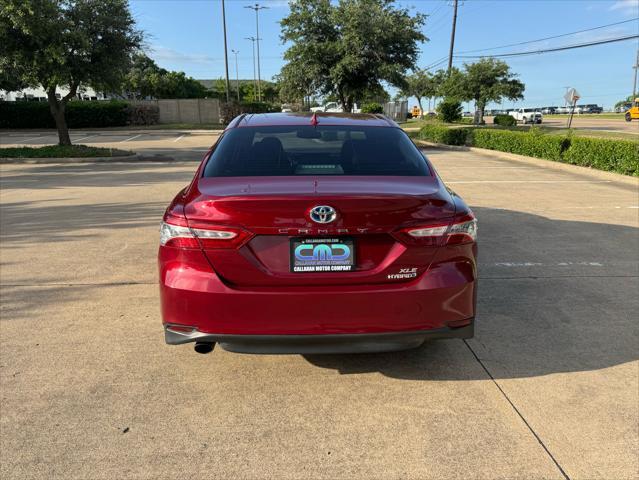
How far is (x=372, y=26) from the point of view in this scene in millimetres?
26625

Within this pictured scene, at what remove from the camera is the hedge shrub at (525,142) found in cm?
1645

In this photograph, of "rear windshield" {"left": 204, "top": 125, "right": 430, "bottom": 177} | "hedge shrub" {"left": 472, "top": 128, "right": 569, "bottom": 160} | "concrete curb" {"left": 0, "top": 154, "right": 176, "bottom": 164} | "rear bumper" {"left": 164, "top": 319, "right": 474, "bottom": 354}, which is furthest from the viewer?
"concrete curb" {"left": 0, "top": 154, "right": 176, "bottom": 164}

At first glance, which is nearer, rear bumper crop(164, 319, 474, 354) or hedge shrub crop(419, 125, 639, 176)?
rear bumper crop(164, 319, 474, 354)

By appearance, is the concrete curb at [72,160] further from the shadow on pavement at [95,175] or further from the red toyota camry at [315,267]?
the red toyota camry at [315,267]

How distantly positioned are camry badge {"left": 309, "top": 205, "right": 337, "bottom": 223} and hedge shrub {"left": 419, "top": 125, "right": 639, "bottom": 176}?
12.9 metres

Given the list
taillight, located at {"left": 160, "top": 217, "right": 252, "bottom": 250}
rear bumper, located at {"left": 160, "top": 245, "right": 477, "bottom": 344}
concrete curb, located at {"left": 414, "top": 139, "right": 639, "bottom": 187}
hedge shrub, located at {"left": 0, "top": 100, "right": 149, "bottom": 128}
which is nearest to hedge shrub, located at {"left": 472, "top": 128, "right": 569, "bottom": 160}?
concrete curb, located at {"left": 414, "top": 139, "right": 639, "bottom": 187}

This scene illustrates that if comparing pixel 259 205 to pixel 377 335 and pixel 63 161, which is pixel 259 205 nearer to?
pixel 377 335

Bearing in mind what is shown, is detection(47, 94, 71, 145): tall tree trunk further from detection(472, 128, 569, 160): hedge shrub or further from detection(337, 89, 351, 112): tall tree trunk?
detection(472, 128, 569, 160): hedge shrub

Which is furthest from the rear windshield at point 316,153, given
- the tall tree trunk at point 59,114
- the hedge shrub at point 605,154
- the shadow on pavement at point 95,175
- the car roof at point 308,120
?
the tall tree trunk at point 59,114

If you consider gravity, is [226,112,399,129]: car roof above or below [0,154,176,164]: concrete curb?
above

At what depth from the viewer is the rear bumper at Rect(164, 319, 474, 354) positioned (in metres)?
2.80

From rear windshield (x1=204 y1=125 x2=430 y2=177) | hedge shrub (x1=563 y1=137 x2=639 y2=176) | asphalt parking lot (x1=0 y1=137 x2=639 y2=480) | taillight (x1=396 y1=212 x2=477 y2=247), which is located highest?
rear windshield (x1=204 y1=125 x2=430 y2=177)

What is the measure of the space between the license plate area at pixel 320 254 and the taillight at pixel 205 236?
0.28m

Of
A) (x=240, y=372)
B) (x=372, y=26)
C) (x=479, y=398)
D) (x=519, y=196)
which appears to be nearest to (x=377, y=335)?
(x=479, y=398)
